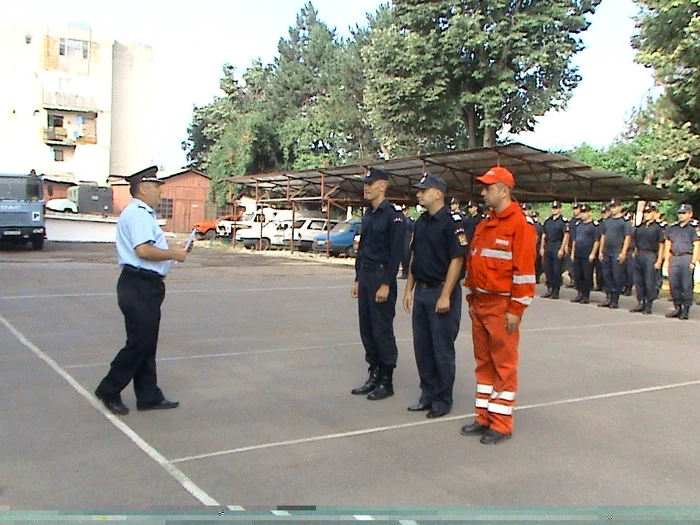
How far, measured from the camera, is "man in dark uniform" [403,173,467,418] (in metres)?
5.49

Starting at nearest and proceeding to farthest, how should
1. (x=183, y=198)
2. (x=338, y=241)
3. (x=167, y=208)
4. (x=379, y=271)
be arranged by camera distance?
(x=379, y=271), (x=338, y=241), (x=167, y=208), (x=183, y=198)

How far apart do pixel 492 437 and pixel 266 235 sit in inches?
1109

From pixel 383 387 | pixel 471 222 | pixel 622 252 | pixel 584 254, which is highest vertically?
pixel 471 222

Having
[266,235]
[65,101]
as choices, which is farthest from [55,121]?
[266,235]

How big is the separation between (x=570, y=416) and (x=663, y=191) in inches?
716

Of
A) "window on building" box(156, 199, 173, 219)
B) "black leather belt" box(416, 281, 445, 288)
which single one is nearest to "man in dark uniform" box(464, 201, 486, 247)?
"black leather belt" box(416, 281, 445, 288)

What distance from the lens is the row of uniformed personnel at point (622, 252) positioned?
480 inches

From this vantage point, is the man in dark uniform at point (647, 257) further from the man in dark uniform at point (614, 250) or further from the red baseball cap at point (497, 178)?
the red baseball cap at point (497, 178)

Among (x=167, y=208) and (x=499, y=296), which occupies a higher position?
(x=167, y=208)

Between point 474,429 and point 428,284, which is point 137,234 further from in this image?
point 474,429

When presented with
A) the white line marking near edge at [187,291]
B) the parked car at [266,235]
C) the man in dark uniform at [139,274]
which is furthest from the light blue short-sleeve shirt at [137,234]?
the parked car at [266,235]

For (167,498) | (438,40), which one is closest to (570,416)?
(167,498)

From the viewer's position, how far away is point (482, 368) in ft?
17.2

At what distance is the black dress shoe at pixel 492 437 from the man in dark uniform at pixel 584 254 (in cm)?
961
